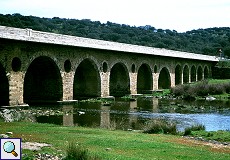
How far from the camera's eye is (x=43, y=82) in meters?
35.6

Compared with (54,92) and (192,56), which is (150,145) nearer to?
(54,92)

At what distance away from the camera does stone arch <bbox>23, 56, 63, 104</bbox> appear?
3425 cm

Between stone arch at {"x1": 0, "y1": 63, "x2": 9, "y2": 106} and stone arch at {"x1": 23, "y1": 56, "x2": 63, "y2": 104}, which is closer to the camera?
stone arch at {"x1": 0, "y1": 63, "x2": 9, "y2": 106}

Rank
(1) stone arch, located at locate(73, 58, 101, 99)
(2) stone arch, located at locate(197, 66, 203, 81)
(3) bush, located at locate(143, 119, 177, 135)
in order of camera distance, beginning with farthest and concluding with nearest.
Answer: (2) stone arch, located at locate(197, 66, 203, 81), (1) stone arch, located at locate(73, 58, 101, 99), (3) bush, located at locate(143, 119, 177, 135)

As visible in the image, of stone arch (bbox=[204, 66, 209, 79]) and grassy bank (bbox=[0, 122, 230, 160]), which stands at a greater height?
stone arch (bbox=[204, 66, 209, 79])

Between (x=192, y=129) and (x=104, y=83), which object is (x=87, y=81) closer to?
(x=104, y=83)

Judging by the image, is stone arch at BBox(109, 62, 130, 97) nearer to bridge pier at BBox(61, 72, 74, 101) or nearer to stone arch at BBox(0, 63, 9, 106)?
bridge pier at BBox(61, 72, 74, 101)

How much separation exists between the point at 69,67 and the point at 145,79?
758 inches

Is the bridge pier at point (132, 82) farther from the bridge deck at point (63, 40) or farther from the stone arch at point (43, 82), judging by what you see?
the stone arch at point (43, 82)

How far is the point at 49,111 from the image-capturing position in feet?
92.0

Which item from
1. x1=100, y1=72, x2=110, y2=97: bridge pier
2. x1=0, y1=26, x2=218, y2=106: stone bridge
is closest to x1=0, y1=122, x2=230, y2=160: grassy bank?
x1=0, y1=26, x2=218, y2=106: stone bridge

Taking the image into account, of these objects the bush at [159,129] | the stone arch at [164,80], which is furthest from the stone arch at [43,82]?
the stone arch at [164,80]

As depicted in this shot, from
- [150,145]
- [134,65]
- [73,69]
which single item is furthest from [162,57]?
[150,145]

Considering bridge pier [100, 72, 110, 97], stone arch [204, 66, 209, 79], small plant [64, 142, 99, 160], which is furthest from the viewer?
stone arch [204, 66, 209, 79]
